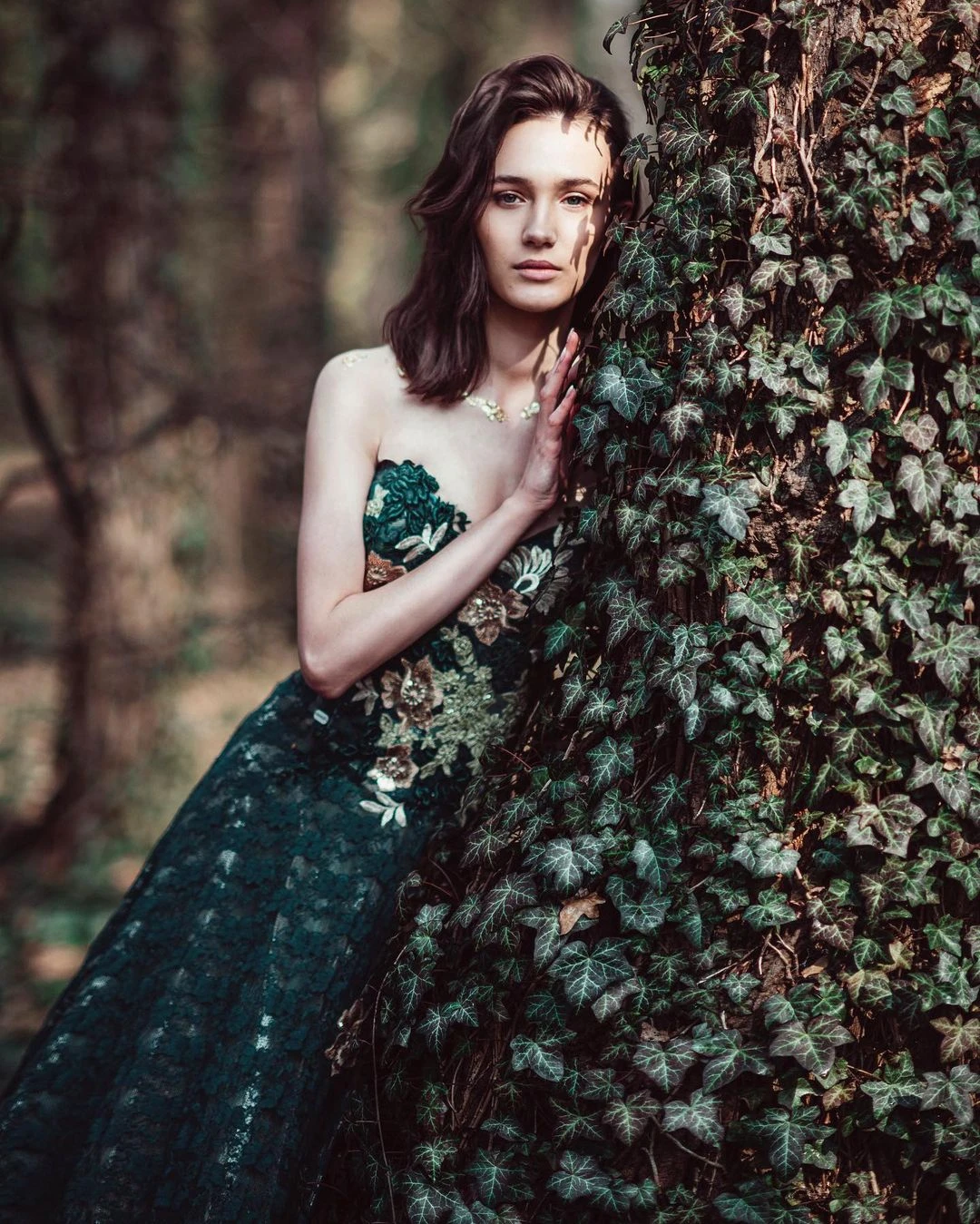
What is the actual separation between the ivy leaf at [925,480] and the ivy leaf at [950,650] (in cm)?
18

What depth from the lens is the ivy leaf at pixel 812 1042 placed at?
5.14 feet

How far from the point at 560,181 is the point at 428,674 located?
1081 millimetres

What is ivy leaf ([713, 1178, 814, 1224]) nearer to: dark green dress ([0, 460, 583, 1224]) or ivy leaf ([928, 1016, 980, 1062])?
ivy leaf ([928, 1016, 980, 1062])

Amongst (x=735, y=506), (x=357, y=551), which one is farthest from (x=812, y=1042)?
(x=357, y=551)

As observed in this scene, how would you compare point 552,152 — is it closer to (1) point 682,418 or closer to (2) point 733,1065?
(1) point 682,418

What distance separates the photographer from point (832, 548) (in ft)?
5.35

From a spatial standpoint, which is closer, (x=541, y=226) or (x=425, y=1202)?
(x=425, y=1202)

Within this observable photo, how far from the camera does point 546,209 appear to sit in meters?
2.15

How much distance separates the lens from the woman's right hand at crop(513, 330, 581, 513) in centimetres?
206

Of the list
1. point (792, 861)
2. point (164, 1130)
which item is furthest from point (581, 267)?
point (164, 1130)

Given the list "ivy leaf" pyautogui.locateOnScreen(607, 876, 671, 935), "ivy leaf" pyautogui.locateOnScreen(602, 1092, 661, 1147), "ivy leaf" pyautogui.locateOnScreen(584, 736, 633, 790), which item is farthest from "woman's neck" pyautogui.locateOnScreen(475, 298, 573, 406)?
"ivy leaf" pyautogui.locateOnScreen(602, 1092, 661, 1147)

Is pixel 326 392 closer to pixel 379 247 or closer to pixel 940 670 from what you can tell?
pixel 940 670

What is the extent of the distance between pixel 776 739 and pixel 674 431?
1.68ft

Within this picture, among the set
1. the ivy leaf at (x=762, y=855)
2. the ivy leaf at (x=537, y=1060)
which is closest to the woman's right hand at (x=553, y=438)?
the ivy leaf at (x=762, y=855)
